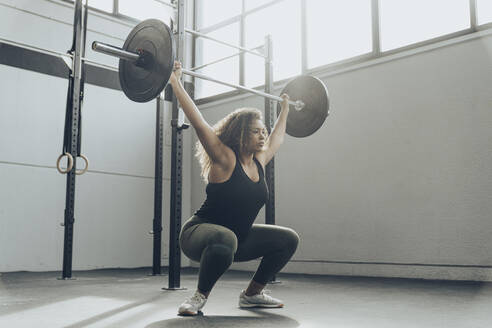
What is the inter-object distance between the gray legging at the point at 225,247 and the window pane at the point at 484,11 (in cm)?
286

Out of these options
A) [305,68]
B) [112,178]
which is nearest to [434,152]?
[305,68]

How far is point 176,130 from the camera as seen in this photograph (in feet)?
11.6

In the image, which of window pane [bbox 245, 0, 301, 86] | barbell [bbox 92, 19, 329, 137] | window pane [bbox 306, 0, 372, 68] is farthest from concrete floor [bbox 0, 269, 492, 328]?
window pane [bbox 245, 0, 301, 86]

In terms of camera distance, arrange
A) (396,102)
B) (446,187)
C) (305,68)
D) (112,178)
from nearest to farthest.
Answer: (446,187), (396,102), (305,68), (112,178)

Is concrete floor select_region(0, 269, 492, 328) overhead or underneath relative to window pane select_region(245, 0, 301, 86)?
underneath

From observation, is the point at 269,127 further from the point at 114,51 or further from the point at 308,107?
the point at 114,51

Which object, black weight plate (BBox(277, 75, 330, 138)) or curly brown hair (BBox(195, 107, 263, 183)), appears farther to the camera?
black weight plate (BBox(277, 75, 330, 138))

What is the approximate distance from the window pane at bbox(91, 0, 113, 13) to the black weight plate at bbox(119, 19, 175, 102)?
363 centimetres

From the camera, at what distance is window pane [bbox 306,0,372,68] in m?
5.08

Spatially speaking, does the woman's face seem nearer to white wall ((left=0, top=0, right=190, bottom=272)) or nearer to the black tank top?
the black tank top

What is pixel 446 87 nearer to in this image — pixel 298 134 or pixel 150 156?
pixel 298 134

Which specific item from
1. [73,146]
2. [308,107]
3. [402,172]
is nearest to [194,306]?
[308,107]

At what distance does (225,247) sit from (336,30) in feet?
12.1

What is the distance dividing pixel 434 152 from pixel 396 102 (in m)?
0.60
